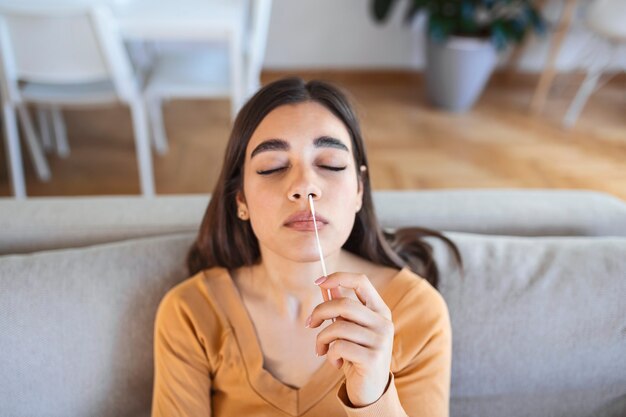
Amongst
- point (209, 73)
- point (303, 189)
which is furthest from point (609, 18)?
point (303, 189)

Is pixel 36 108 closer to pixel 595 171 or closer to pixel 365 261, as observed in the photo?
pixel 365 261

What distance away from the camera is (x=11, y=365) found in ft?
3.16

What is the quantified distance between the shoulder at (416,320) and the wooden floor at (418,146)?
1.41m

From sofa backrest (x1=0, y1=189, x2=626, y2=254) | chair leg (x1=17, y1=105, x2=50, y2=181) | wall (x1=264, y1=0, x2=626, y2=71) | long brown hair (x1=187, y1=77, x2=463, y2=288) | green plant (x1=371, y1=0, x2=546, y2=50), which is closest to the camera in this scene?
long brown hair (x1=187, y1=77, x2=463, y2=288)

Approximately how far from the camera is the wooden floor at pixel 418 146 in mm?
2492

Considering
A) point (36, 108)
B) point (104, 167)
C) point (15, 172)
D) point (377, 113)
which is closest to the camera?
point (15, 172)

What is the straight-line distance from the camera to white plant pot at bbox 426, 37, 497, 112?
9.45 ft

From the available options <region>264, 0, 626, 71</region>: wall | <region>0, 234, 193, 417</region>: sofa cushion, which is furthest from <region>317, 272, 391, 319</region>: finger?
<region>264, 0, 626, 71</region>: wall

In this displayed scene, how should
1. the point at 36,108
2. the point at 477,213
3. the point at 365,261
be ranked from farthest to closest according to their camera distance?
the point at 36,108
the point at 477,213
the point at 365,261

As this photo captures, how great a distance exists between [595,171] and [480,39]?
2.86 ft

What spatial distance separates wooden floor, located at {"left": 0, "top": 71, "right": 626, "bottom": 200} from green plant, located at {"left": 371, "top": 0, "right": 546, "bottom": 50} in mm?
439

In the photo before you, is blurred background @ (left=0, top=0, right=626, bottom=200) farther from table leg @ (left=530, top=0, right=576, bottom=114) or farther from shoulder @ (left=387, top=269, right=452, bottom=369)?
shoulder @ (left=387, top=269, right=452, bottom=369)

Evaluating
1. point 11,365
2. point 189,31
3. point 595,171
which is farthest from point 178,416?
point 595,171

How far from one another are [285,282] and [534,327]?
0.45 metres
